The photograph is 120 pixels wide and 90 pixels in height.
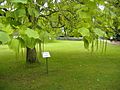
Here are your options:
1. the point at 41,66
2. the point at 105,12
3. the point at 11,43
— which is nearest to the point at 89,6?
the point at 105,12

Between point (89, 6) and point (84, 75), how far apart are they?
293 inches

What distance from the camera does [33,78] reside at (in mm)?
8188

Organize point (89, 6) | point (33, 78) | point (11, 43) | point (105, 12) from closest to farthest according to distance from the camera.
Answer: point (11, 43) → point (89, 6) → point (105, 12) → point (33, 78)

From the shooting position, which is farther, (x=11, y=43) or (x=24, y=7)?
(x=24, y=7)

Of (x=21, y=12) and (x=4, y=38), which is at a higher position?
(x=21, y=12)

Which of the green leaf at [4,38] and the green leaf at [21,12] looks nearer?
the green leaf at [4,38]

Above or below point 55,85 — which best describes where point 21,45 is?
above

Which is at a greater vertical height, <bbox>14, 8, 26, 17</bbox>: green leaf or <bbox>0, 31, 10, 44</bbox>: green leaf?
<bbox>14, 8, 26, 17</bbox>: green leaf

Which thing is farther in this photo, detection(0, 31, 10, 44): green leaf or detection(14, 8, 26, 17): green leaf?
detection(14, 8, 26, 17): green leaf

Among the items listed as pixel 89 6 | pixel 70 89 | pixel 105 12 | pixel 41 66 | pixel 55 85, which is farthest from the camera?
pixel 41 66

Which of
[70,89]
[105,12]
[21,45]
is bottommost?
[70,89]

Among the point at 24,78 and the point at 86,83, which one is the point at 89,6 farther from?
the point at 24,78

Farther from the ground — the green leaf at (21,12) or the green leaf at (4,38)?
the green leaf at (21,12)

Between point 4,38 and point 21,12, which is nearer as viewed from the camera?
point 4,38
